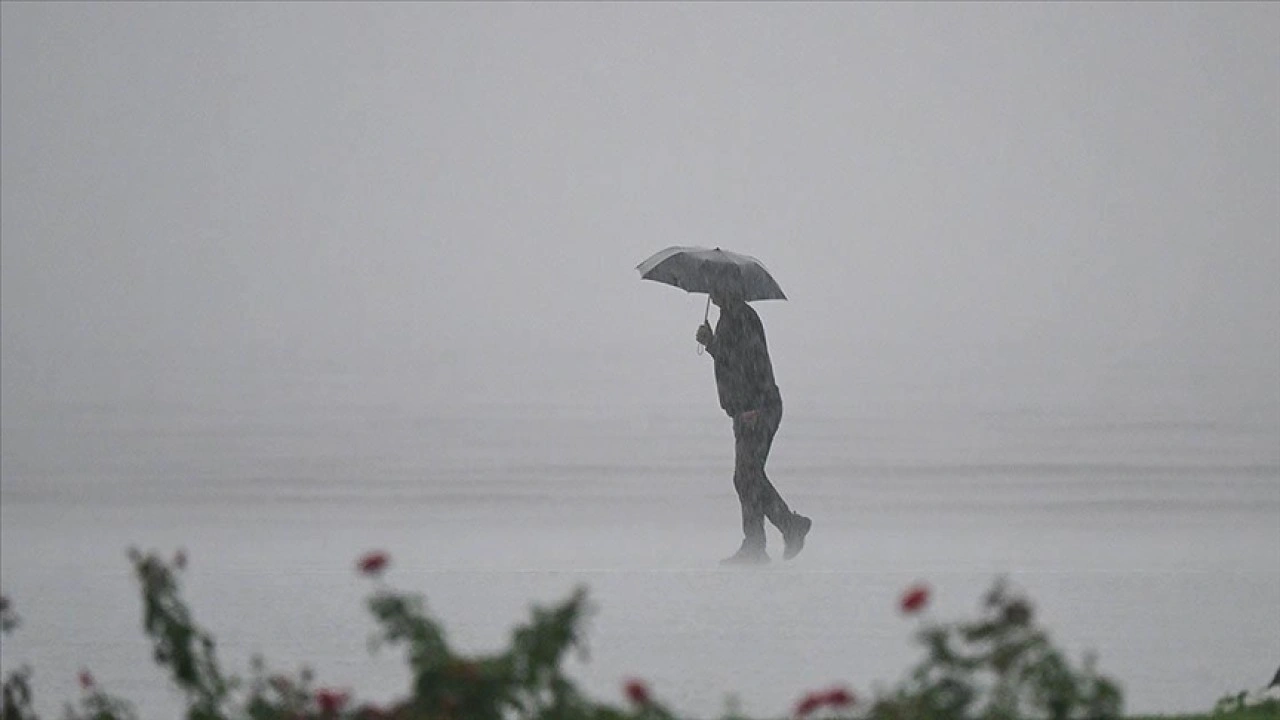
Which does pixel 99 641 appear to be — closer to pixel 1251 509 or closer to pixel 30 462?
pixel 1251 509

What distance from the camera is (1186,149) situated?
7096 inches

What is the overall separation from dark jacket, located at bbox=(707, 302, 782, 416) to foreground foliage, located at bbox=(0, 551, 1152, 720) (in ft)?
27.8

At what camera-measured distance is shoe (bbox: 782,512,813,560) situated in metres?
15.2

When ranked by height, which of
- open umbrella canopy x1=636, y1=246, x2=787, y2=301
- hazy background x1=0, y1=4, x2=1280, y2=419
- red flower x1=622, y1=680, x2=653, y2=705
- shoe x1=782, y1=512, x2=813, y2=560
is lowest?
red flower x1=622, y1=680, x2=653, y2=705

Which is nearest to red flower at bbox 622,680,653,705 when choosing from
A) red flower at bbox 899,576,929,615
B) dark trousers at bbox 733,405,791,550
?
red flower at bbox 899,576,929,615

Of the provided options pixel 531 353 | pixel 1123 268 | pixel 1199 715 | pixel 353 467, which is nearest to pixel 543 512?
pixel 353 467

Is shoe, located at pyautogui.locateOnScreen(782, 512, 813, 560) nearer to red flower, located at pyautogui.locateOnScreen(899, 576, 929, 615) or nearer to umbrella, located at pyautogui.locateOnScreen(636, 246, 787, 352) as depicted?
umbrella, located at pyautogui.locateOnScreen(636, 246, 787, 352)

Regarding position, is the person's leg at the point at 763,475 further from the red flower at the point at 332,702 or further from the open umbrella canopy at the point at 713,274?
the red flower at the point at 332,702

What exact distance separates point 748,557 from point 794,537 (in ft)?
1.23

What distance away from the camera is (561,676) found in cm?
653

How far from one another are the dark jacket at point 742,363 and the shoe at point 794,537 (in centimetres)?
70

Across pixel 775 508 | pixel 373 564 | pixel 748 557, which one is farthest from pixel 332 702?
pixel 775 508

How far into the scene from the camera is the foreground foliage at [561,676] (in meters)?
6.15

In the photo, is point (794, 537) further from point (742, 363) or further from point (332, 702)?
point (332, 702)
